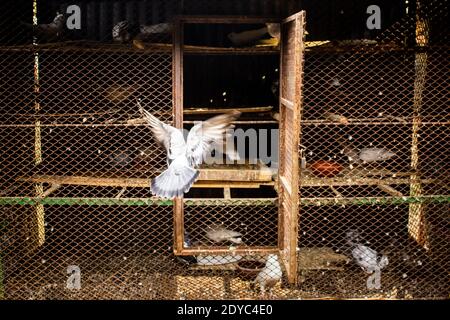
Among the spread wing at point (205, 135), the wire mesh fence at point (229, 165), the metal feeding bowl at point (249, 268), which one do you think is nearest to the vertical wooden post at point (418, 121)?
the wire mesh fence at point (229, 165)

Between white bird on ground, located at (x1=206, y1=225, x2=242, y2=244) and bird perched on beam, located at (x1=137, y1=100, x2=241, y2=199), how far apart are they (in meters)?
1.06

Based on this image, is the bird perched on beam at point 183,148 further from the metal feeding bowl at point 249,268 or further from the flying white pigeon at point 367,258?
the flying white pigeon at point 367,258

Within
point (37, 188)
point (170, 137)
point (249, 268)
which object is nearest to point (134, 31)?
point (170, 137)

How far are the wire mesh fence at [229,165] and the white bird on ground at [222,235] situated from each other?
0.09 ft

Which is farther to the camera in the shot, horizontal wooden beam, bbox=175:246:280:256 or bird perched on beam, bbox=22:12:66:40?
bird perched on beam, bbox=22:12:66:40

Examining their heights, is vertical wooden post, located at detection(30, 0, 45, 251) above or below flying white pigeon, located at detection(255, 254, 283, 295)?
above

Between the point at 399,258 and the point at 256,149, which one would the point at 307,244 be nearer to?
the point at 399,258

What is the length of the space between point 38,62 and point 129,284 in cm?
297

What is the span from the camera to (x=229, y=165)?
550cm

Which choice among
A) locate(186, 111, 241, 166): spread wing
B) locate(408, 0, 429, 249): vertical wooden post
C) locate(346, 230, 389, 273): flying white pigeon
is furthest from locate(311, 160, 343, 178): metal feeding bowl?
locate(186, 111, 241, 166): spread wing

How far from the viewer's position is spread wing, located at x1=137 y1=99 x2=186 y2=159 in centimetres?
456

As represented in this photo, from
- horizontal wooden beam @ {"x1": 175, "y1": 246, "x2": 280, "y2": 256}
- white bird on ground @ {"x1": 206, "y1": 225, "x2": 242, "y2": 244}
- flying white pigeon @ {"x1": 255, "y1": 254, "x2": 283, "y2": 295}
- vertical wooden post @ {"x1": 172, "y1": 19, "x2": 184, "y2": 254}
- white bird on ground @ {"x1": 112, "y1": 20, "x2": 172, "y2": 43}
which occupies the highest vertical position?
white bird on ground @ {"x1": 112, "y1": 20, "x2": 172, "y2": 43}

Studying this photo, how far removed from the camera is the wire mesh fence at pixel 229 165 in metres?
5.00

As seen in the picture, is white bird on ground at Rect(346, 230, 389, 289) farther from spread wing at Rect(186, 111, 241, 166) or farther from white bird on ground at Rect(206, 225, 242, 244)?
spread wing at Rect(186, 111, 241, 166)
